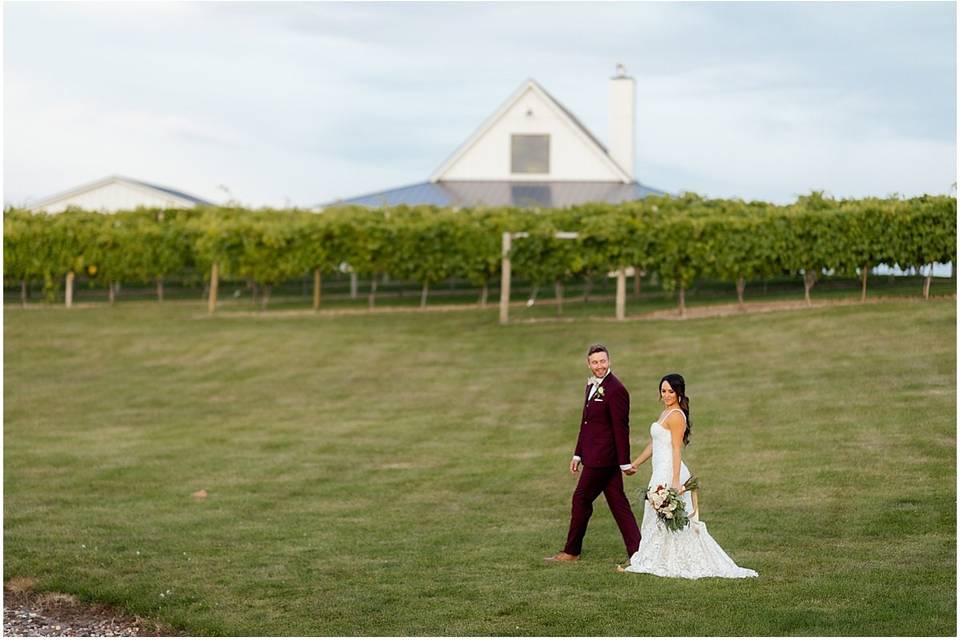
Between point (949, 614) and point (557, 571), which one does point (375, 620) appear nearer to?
A: point (557, 571)

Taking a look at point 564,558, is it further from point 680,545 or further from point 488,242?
point 488,242

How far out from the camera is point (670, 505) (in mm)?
12477

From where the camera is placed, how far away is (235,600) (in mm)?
13219

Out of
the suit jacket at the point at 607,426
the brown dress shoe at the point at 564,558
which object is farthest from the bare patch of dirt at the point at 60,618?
the suit jacket at the point at 607,426

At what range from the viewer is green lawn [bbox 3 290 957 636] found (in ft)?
40.5

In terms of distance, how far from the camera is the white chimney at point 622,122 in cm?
6788

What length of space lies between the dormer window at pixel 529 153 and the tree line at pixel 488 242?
16327 mm

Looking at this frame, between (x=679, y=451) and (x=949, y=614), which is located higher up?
Result: (x=679, y=451)

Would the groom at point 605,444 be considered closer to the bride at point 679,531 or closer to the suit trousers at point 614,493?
the suit trousers at point 614,493

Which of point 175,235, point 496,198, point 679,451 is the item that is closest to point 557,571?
point 679,451

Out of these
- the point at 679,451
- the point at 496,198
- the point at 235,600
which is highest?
the point at 496,198

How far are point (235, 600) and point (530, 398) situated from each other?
16.5 meters

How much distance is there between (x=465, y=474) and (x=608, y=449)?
7.93 metres

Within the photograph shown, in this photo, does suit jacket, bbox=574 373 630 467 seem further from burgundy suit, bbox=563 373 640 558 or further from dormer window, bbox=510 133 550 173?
dormer window, bbox=510 133 550 173
